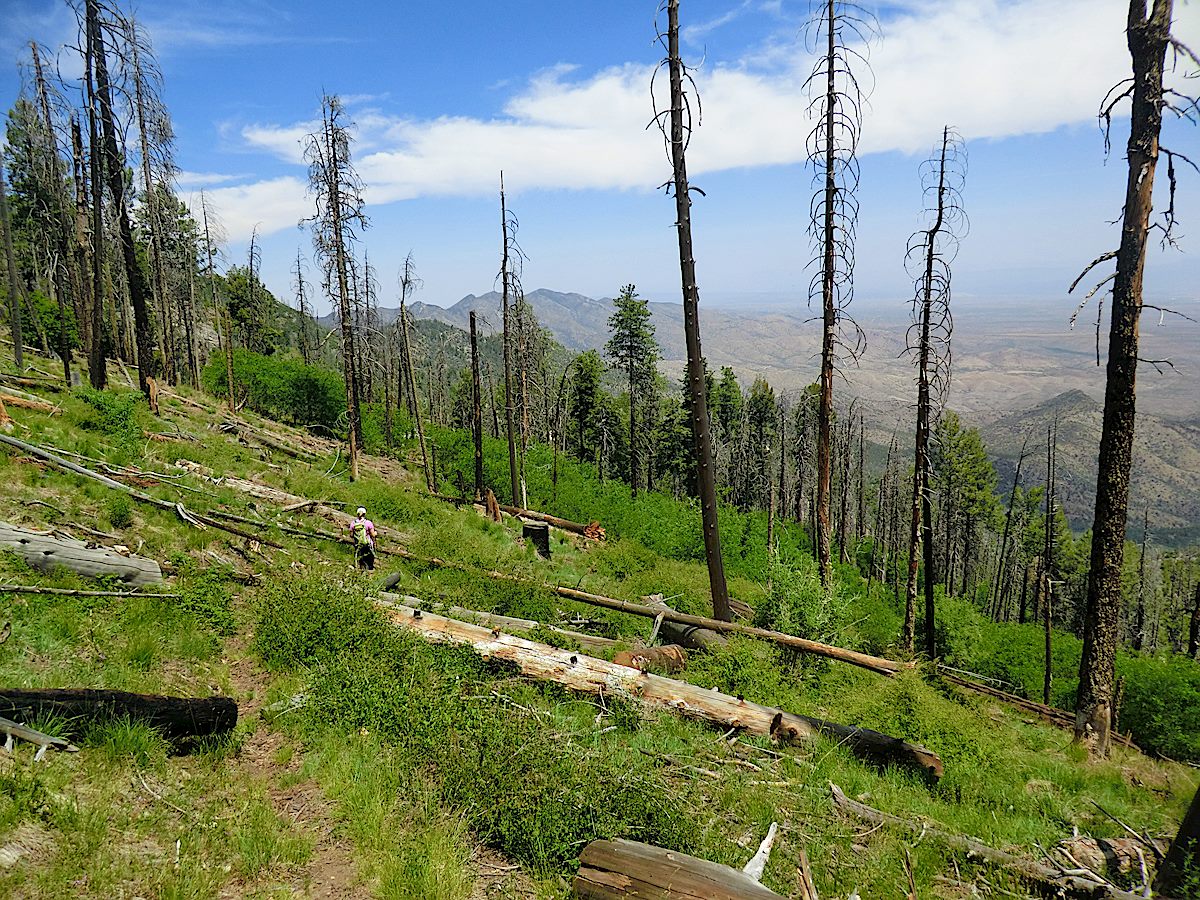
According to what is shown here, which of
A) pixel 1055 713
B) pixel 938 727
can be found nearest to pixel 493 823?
pixel 938 727

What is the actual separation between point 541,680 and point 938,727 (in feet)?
19.1

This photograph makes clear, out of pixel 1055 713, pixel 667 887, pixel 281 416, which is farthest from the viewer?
pixel 281 416

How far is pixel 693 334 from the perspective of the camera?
39.1ft

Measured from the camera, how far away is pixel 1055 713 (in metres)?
17.5

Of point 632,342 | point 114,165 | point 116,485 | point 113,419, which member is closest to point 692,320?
point 116,485

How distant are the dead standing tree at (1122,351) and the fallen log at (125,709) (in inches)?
438

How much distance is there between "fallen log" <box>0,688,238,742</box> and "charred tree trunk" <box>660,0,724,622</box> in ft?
25.8

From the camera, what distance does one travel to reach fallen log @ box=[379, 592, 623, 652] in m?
10.1

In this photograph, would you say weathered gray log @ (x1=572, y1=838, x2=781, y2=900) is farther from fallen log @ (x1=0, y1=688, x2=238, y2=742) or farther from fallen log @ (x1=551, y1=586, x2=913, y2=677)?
fallen log @ (x1=551, y1=586, x2=913, y2=677)

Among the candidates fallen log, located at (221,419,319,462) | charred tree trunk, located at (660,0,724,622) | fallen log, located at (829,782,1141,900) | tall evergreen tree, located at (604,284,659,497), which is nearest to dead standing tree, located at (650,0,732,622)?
charred tree trunk, located at (660,0,724,622)

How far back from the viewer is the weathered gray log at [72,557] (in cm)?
742

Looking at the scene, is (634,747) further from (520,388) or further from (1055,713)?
(520,388)

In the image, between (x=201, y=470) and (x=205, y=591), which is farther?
(x=201, y=470)

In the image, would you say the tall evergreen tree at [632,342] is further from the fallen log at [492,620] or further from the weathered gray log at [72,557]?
the weathered gray log at [72,557]
